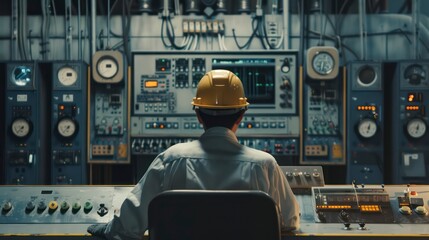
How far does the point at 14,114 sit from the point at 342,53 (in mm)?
3191

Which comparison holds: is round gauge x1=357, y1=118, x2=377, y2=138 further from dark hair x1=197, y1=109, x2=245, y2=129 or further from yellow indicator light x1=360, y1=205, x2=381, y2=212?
dark hair x1=197, y1=109, x2=245, y2=129

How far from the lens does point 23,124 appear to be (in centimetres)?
598

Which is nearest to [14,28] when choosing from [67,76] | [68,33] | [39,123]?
[68,33]

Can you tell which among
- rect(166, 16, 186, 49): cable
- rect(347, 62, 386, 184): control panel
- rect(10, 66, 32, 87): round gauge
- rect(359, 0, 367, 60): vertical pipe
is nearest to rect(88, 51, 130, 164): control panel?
rect(10, 66, 32, 87): round gauge

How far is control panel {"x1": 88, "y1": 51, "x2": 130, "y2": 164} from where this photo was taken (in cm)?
605

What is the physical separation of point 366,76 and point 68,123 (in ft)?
8.87

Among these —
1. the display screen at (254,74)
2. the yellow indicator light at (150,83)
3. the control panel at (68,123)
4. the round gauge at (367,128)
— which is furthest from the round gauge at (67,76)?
the round gauge at (367,128)

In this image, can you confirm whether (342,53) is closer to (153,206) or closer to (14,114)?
(14,114)

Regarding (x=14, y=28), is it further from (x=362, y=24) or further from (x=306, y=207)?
(x=306, y=207)

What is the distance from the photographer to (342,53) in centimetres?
666

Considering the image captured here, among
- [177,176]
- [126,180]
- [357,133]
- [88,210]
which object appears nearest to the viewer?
[177,176]

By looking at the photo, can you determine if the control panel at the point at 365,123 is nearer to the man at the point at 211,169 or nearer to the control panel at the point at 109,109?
the control panel at the point at 109,109

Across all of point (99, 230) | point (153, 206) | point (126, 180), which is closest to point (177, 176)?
point (153, 206)

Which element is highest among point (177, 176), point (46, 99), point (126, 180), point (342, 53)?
point (342, 53)
